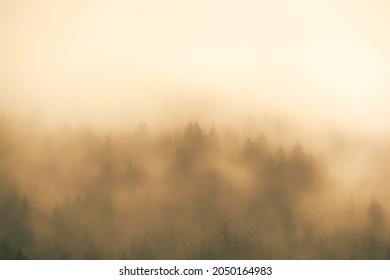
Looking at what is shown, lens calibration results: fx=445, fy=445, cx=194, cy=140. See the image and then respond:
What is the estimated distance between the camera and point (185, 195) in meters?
2.50

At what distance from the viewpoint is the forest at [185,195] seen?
8.14ft

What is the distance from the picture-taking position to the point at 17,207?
2492mm

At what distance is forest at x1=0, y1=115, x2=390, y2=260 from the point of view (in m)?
2.48

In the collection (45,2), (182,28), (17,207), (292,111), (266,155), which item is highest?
(45,2)

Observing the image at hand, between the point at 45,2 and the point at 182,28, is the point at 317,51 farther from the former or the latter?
the point at 45,2

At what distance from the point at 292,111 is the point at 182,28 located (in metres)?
0.79

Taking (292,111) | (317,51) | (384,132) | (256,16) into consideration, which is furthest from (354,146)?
(256,16)

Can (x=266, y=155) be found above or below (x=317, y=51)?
below

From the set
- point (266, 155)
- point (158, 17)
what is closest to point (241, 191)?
point (266, 155)

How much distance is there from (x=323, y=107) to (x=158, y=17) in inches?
42.6

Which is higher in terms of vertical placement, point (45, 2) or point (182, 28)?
point (45, 2)

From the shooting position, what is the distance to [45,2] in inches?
103

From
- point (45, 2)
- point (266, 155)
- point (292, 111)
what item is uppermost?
point (45, 2)

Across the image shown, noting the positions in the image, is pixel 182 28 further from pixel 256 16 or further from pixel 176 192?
pixel 176 192
